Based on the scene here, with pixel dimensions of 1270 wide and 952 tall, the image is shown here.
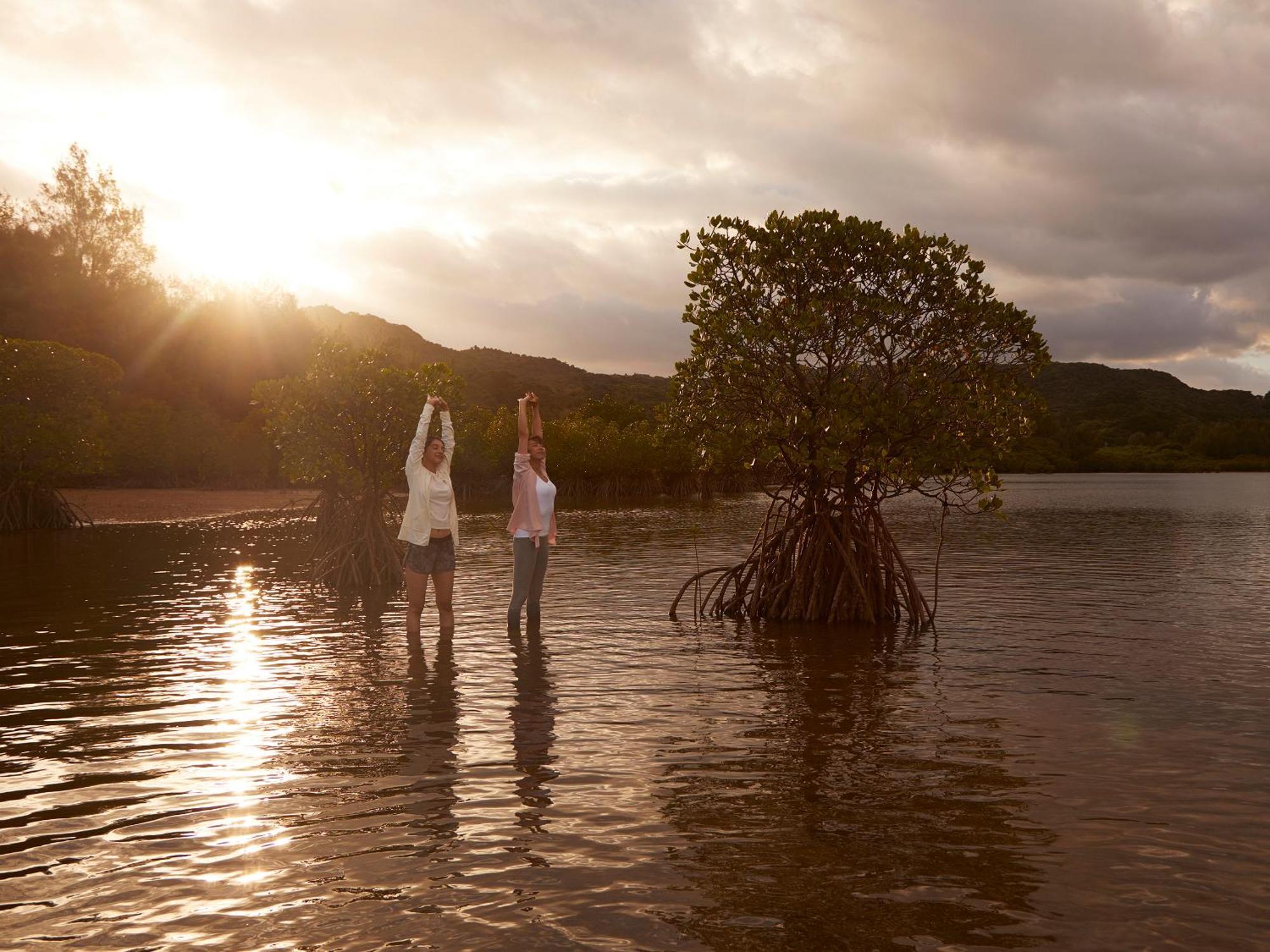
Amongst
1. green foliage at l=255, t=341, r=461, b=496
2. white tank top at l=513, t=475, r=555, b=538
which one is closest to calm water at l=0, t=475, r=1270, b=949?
white tank top at l=513, t=475, r=555, b=538

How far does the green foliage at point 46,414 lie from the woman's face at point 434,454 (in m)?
37.1

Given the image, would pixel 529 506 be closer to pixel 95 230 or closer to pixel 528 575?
pixel 528 575

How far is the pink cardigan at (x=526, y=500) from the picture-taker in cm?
1486

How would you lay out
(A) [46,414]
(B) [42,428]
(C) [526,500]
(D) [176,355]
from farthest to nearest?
(D) [176,355] < (A) [46,414] < (B) [42,428] < (C) [526,500]

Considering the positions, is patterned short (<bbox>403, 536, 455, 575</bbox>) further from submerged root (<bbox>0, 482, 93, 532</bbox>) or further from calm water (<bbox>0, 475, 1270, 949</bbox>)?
submerged root (<bbox>0, 482, 93, 532</bbox>)

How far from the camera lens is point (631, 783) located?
8.80 m

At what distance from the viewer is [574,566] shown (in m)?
29.1

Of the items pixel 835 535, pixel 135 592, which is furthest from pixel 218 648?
pixel 835 535

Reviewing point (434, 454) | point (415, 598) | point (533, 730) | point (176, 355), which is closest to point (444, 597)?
point (415, 598)

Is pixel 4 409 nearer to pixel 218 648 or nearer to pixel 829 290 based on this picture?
pixel 218 648

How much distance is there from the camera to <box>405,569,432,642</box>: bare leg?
14.8 metres

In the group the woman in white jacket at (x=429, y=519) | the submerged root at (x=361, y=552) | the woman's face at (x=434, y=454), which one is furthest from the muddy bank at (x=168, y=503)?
the woman's face at (x=434, y=454)

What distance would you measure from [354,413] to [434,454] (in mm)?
12256

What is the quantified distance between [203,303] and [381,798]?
97.8 m
